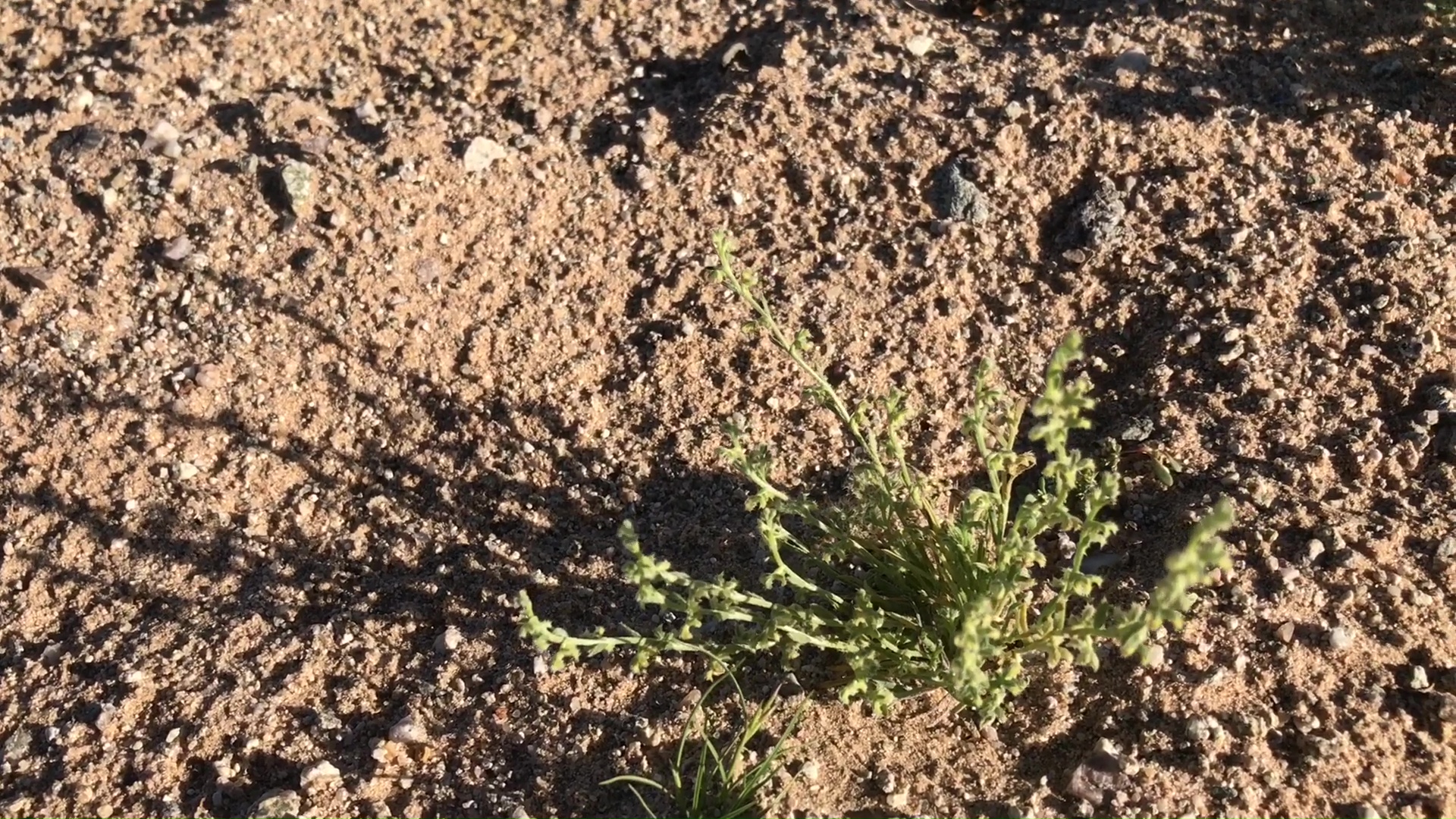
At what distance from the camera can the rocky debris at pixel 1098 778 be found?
221 centimetres

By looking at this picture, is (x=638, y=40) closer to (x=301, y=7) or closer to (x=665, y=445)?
(x=301, y=7)

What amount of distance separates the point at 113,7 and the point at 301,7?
63 centimetres

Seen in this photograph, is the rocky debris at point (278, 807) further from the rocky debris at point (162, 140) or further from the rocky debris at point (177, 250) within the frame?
the rocky debris at point (162, 140)

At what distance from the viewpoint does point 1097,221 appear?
3.01m

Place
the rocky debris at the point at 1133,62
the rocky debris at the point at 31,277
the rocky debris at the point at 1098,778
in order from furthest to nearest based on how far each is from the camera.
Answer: the rocky debris at the point at 1133,62
the rocky debris at the point at 31,277
the rocky debris at the point at 1098,778

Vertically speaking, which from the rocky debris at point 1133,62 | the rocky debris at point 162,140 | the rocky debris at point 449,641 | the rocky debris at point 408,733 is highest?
the rocky debris at point 1133,62

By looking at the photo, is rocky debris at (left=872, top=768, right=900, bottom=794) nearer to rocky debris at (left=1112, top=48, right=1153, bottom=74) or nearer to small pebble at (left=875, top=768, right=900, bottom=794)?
small pebble at (left=875, top=768, right=900, bottom=794)

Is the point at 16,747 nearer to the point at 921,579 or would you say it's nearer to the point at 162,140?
the point at 162,140

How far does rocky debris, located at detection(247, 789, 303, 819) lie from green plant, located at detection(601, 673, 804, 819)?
23.8 inches

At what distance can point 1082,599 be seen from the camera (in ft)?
8.15

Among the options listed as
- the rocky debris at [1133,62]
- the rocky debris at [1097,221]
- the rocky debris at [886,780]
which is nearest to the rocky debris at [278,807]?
the rocky debris at [886,780]

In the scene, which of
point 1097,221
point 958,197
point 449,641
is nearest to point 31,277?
point 449,641

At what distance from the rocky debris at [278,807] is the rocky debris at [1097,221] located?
2168 mm

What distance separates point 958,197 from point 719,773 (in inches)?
62.7
